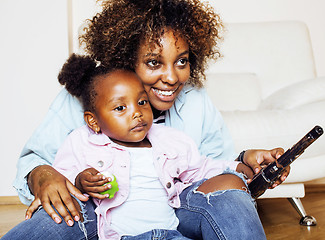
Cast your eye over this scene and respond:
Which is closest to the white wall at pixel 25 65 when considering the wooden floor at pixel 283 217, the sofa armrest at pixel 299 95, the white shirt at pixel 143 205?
the wooden floor at pixel 283 217

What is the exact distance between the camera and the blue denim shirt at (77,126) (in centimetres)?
113

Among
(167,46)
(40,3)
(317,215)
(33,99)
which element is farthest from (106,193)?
(40,3)

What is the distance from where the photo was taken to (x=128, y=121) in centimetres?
101

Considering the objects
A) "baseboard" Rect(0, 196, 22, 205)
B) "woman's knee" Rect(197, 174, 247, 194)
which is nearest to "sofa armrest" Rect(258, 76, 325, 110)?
"woman's knee" Rect(197, 174, 247, 194)

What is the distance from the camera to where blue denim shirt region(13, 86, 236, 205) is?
1.13 meters

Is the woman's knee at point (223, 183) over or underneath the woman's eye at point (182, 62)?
underneath

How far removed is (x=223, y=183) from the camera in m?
0.96

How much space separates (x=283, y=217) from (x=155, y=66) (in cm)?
126

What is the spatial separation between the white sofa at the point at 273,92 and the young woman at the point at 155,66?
56 centimetres

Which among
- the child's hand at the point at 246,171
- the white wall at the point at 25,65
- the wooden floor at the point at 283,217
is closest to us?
the child's hand at the point at 246,171

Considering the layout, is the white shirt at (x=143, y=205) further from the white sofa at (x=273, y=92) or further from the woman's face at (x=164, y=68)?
the white sofa at (x=273, y=92)

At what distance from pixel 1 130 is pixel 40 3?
78 centimetres

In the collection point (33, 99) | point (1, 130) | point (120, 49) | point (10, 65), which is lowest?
point (1, 130)

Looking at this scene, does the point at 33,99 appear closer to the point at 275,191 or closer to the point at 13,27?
the point at 13,27
